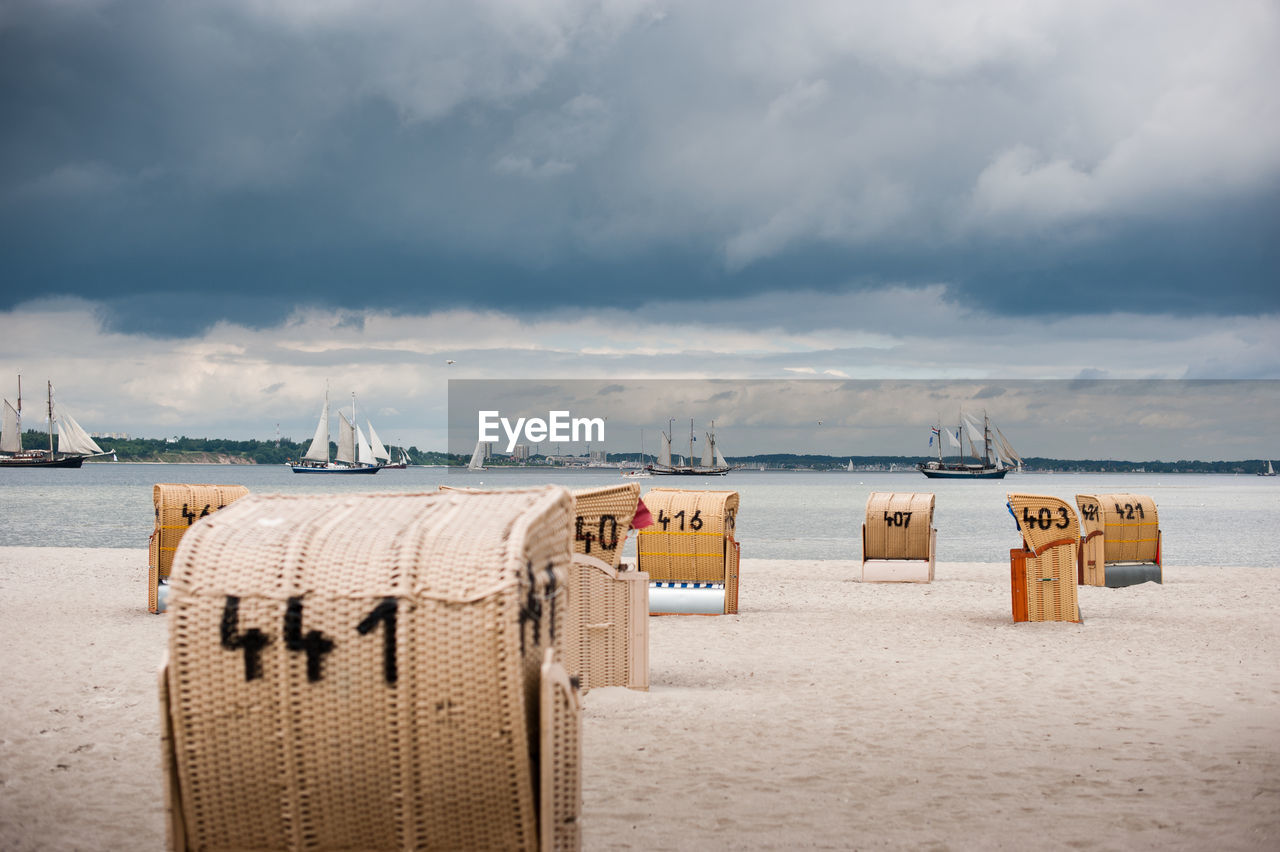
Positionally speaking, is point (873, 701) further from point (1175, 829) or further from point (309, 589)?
point (309, 589)

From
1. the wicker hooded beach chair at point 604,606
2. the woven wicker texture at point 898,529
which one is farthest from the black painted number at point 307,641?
the woven wicker texture at point 898,529

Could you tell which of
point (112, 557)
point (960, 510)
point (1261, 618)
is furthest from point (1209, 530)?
point (112, 557)

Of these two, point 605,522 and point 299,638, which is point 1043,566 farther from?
point 299,638

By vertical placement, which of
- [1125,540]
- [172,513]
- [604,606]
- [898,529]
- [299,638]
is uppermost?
[299,638]

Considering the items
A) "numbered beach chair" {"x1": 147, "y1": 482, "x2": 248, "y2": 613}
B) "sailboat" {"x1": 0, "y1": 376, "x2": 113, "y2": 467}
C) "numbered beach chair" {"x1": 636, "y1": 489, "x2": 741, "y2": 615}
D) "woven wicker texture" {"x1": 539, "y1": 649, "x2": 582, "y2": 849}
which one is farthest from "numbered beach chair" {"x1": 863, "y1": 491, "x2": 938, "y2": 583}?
"sailboat" {"x1": 0, "y1": 376, "x2": 113, "y2": 467}

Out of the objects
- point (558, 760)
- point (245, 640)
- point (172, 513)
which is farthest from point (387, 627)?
point (172, 513)

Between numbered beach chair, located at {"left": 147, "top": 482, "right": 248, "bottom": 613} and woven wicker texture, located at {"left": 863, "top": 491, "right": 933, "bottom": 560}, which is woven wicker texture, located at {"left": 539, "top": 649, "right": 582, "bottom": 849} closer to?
numbered beach chair, located at {"left": 147, "top": 482, "right": 248, "bottom": 613}

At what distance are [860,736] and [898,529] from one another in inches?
624

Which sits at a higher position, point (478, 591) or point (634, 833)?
point (478, 591)

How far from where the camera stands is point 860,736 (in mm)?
8344

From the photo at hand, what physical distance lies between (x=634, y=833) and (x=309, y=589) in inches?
122

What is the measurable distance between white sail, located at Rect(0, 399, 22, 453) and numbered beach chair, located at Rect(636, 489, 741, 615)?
11069 centimetres

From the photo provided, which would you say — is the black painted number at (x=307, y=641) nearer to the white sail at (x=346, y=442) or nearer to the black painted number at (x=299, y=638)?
the black painted number at (x=299, y=638)

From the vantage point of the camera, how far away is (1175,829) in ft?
19.8
